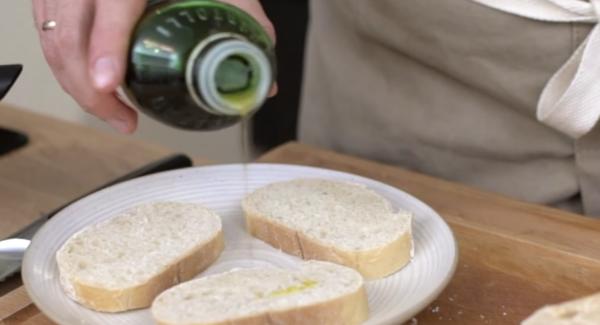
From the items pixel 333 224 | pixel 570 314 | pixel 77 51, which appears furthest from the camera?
pixel 333 224

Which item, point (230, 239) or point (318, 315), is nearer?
point (318, 315)

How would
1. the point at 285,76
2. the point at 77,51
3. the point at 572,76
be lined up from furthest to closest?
the point at 285,76 → the point at 572,76 → the point at 77,51

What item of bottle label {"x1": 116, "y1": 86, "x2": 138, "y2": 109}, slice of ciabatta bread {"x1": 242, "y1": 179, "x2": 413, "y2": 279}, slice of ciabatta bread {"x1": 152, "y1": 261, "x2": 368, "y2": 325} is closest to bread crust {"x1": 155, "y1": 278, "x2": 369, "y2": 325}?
slice of ciabatta bread {"x1": 152, "y1": 261, "x2": 368, "y2": 325}

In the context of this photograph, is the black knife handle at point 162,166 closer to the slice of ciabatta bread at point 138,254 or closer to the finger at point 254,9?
the slice of ciabatta bread at point 138,254

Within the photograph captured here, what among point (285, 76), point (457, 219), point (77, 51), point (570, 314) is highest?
point (77, 51)

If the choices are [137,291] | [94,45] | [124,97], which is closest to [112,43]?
[94,45]

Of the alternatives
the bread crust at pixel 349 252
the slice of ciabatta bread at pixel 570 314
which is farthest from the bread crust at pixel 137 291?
the slice of ciabatta bread at pixel 570 314

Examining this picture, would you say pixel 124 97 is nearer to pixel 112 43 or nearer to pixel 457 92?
pixel 112 43

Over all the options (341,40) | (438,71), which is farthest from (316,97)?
(438,71)
